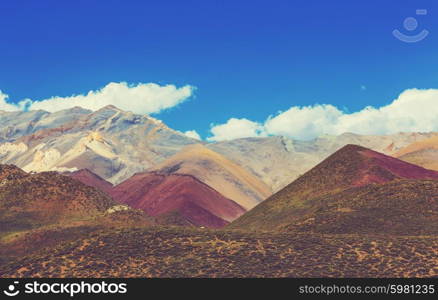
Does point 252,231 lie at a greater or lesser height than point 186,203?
lesser

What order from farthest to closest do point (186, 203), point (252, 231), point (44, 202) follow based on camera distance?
point (186, 203)
point (44, 202)
point (252, 231)

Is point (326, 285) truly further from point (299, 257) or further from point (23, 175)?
point (23, 175)

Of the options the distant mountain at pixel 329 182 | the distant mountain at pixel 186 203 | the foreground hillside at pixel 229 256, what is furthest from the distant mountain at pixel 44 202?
the foreground hillside at pixel 229 256

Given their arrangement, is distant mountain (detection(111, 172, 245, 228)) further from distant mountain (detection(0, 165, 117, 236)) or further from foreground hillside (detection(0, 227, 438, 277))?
foreground hillside (detection(0, 227, 438, 277))

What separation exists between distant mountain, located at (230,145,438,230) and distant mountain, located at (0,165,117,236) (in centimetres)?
2875

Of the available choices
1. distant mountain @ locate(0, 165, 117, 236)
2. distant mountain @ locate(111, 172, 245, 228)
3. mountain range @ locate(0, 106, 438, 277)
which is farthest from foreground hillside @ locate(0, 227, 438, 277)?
distant mountain @ locate(111, 172, 245, 228)

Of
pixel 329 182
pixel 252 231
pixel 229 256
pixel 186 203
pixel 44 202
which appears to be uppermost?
pixel 186 203

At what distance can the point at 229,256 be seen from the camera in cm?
5284

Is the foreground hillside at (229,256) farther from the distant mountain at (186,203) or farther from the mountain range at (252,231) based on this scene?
the distant mountain at (186,203)

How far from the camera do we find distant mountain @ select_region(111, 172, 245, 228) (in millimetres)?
152375

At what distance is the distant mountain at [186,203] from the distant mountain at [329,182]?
36.7 meters

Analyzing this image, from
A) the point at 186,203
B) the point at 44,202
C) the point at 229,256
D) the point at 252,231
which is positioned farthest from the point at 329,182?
the point at 229,256

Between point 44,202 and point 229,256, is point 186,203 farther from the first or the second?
point 229,256

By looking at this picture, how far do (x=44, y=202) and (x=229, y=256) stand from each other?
6546cm
